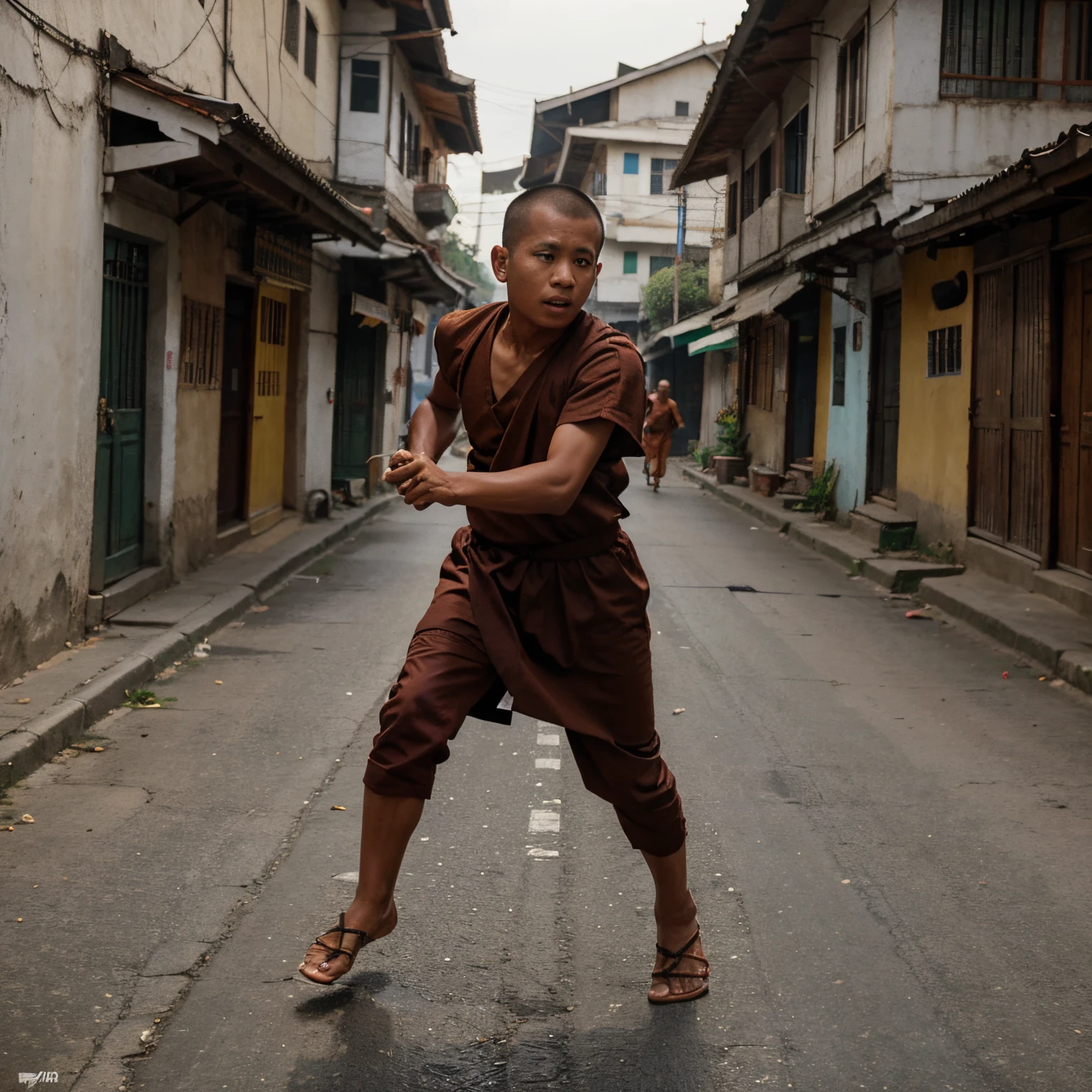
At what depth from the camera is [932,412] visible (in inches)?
542

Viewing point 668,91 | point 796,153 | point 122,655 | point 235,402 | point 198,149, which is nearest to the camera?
point 122,655

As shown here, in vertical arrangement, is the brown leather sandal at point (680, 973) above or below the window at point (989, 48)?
below

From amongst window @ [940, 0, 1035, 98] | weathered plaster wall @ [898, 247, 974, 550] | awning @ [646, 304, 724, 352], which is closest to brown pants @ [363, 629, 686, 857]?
weathered plaster wall @ [898, 247, 974, 550]

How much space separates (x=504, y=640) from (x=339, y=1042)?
1030mm

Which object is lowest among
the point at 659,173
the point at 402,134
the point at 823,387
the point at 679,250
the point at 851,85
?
the point at 823,387

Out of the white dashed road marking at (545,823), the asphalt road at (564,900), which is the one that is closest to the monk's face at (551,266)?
the asphalt road at (564,900)

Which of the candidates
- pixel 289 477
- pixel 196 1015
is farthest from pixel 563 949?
pixel 289 477

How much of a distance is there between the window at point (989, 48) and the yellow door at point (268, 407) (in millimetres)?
7726

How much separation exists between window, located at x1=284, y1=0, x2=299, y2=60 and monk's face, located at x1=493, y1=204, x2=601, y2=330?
43.3 feet

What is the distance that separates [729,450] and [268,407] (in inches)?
493

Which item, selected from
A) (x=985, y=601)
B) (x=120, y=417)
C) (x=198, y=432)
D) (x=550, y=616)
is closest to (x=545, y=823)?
(x=550, y=616)

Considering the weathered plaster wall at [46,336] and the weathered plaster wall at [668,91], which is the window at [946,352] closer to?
the weathered plaster wall at [46,336]

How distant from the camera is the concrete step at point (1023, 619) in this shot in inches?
324

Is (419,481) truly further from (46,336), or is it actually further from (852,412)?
(852,412)
